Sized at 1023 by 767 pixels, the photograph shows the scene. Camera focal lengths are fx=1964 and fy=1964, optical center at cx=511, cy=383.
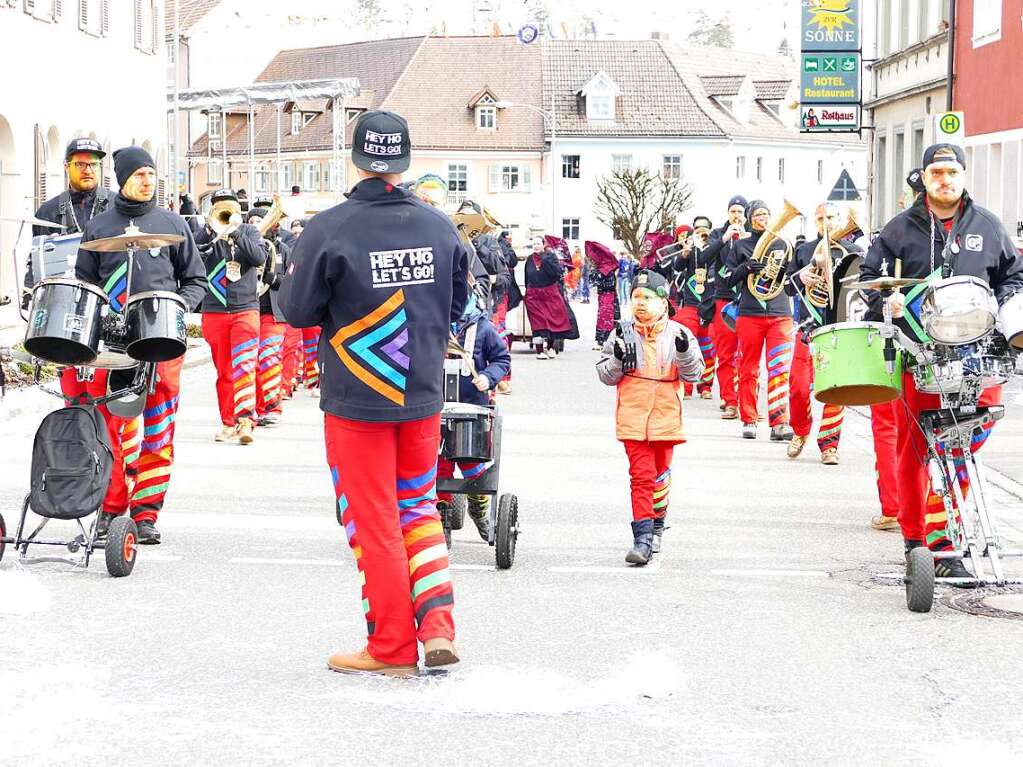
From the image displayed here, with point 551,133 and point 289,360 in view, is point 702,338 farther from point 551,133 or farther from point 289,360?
point 551,133

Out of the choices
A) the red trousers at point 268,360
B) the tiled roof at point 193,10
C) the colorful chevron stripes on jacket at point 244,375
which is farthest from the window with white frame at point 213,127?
the colorful chevron stripes on jacket at point 244,375

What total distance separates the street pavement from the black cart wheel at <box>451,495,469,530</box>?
145 mm

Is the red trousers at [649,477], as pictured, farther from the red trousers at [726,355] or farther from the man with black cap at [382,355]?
the red trousers at [726,355]

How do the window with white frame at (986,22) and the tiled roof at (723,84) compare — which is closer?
the window with white frame at (986,22)

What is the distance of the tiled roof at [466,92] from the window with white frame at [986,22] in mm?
55197

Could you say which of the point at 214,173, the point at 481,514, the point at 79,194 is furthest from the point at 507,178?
the point at 481,514

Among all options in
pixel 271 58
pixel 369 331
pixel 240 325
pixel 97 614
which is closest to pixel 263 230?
pixel 240 325

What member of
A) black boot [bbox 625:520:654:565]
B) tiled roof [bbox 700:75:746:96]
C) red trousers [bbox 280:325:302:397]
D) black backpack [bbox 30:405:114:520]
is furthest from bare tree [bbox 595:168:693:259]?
black backpack [bbox 30:405:114:520]

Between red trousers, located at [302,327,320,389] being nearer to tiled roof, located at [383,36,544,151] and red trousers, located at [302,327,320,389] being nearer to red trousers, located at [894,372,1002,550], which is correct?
red trousers, located at [894,372,1002,550]

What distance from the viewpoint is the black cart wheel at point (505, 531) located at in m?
8.84

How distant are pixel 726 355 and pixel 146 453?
896 centimetres

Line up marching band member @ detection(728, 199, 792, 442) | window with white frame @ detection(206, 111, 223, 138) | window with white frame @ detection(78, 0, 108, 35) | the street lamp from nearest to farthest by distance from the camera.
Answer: marching band member @ detection(728, 199, 792, 442) < window with white frame @ detection(78, 0, 108, 35) < the street lamp < window with white frame @ detection(206, 111, 223, 138)

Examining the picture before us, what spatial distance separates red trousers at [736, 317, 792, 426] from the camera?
1516 cm

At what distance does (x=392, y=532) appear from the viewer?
6668 mm
